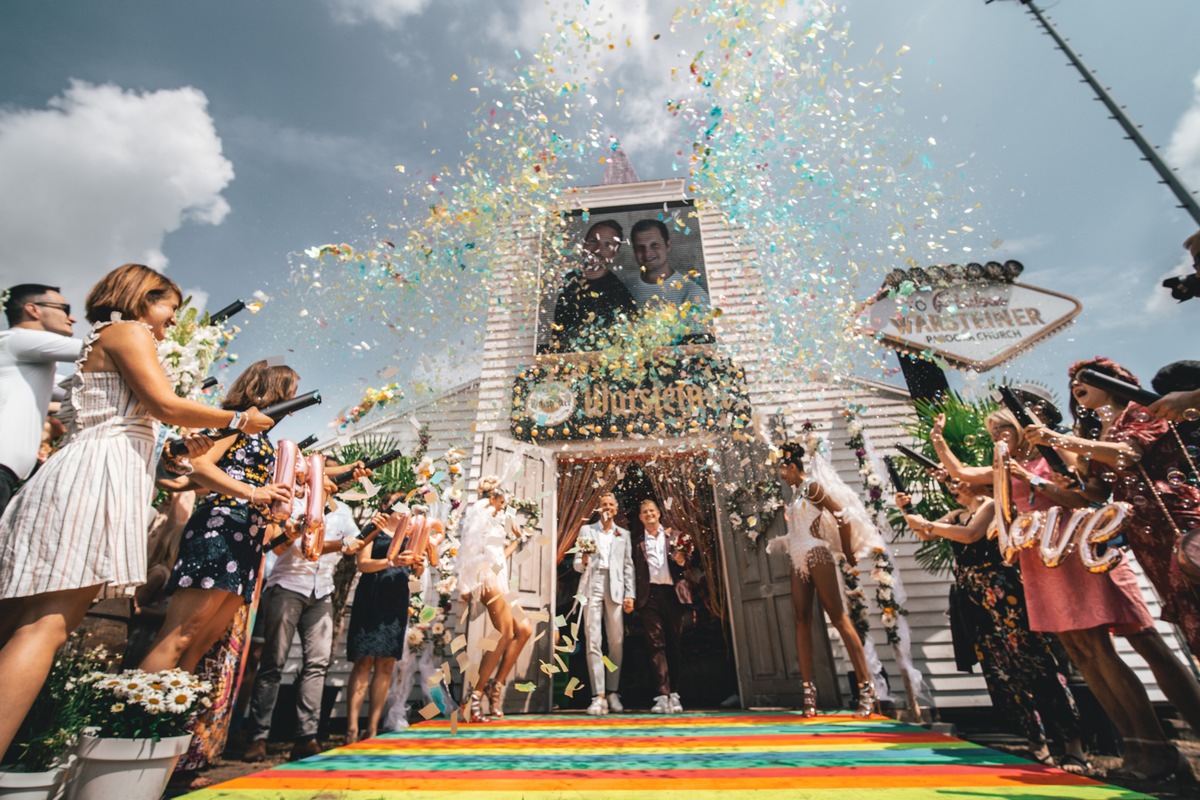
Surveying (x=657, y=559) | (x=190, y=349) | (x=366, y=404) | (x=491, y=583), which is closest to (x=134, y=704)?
(x=366, y=404)

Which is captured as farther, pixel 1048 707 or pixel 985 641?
pixel 985 641

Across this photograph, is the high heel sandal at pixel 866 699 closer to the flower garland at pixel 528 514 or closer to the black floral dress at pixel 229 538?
the flower garland at pixel 528 514

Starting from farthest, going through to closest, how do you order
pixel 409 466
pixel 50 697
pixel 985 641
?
pixel 409 466
pixel 985 641
pixel 50 697

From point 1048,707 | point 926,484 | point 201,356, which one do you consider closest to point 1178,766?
point 1048,707

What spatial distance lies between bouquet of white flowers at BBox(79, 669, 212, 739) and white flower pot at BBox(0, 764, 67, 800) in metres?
0.14

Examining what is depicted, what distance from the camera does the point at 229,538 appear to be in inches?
97.3

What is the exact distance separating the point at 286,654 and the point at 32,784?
7.06ft

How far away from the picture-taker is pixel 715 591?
7.91m

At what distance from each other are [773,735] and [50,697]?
338 centimetres

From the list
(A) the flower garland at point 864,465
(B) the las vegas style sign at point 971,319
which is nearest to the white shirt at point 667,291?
(B) the las vegas style sign at point 971,319

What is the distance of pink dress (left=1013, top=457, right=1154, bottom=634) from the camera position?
249cm

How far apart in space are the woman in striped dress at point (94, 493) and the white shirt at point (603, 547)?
421cm

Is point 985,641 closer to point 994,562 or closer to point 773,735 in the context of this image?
point 994,562

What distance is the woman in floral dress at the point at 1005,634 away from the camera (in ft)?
9.39
